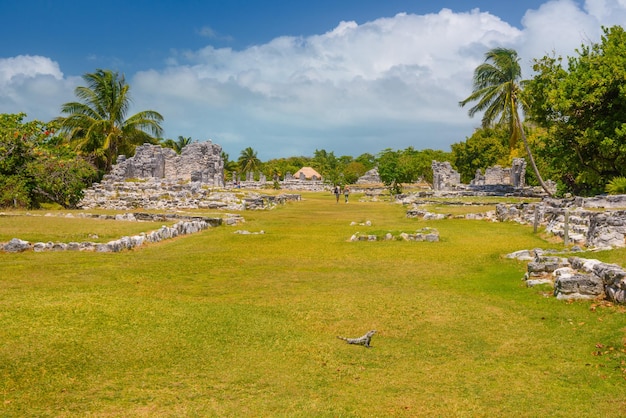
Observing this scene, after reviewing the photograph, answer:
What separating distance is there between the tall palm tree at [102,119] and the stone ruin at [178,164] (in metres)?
2.25

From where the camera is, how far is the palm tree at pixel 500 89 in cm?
3988

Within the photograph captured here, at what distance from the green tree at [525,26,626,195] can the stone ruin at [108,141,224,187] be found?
2433 centimetres

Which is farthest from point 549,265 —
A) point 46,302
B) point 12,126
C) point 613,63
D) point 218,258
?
point 12,126

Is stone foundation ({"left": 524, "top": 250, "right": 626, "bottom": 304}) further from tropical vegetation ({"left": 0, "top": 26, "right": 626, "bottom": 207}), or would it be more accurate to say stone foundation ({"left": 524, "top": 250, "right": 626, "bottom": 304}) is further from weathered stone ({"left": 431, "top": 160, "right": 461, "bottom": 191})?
weathered stone ({"left": 431, "top": 160, "right": 461, "bottom": 191})

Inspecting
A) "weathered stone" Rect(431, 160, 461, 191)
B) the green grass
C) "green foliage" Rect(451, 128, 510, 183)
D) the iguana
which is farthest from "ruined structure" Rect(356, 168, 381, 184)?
the iguana

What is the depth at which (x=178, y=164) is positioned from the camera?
42.8 m

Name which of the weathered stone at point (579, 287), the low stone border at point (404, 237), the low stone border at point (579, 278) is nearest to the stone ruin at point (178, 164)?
the low stone border at point (404, 237)

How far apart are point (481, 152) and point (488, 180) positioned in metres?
13.5

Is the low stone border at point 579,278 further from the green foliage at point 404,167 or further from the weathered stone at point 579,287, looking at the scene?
the green foliage at point 404,167

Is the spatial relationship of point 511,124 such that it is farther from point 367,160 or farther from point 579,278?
point 367,160

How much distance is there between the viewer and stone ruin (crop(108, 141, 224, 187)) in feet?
130

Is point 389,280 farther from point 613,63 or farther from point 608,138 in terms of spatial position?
point 613,63

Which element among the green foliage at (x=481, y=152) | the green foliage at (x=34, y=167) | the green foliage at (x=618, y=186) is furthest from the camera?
the green foliage at (x=481, y=152)

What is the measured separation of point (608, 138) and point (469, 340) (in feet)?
64.4
